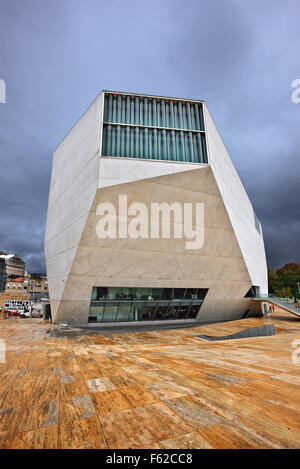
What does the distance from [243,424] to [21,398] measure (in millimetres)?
3412

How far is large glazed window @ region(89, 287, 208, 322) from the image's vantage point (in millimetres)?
20062

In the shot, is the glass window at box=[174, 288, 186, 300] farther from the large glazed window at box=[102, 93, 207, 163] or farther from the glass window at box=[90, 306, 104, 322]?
the large glazed window at box=[102, 93, 207, 163]

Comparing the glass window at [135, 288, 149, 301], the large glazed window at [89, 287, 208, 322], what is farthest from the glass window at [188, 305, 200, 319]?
the glass window at [135, 288, 149, 301]

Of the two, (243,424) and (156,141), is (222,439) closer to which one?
(243,424)

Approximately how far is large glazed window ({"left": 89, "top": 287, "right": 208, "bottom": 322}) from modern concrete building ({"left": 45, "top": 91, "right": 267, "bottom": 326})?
3.9 inches

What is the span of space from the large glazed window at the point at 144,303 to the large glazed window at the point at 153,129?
12.2 meters

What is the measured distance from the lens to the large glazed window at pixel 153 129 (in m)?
17.8

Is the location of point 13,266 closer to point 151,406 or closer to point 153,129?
point 153,129

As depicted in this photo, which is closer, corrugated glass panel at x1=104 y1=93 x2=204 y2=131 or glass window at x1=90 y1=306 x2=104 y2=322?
corrugated glass panel at x1=104 y1=93 x2=204 y2=131

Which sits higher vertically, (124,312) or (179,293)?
(179,293)

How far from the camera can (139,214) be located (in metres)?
17.4
